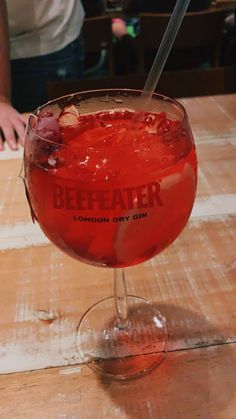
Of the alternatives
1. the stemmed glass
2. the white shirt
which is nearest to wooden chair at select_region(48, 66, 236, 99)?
the white shirt

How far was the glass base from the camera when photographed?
0.55 metres

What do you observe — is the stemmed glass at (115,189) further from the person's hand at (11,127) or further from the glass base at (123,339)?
the person's hand at (11,127)

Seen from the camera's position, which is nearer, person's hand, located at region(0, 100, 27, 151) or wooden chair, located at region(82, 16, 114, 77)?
person's hand, located at region(0, 100, 27, 151)

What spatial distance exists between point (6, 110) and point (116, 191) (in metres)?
0.74

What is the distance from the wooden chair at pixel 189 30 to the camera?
100 inches

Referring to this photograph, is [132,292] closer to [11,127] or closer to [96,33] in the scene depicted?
[11,127]

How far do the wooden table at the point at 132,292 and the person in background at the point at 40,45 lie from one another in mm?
849

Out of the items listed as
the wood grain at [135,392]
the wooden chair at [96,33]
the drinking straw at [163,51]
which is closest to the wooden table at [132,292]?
the wood grain at [135,392]

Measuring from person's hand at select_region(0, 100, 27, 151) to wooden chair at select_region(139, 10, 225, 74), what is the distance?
5.23 feet

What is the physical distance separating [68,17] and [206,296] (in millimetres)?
1211

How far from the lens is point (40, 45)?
1.62 metres

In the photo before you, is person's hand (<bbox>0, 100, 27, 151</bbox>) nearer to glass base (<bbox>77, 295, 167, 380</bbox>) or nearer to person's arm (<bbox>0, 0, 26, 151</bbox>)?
person's arm (<bbox>0, 0, 26, 151</bbox>)

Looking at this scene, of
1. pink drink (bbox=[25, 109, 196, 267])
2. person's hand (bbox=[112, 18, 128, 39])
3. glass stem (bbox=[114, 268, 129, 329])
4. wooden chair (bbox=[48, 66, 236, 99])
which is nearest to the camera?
pink drink (bbox=[25, 109, 196, 267])

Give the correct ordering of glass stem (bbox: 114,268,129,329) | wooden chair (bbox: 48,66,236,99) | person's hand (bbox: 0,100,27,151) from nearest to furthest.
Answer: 1. glass stem (bbox: 114,268,129,329)
2. person's hand (bbox: 0,100,27,151)
3. wooden chair (bbox: 48,66,236,99)
